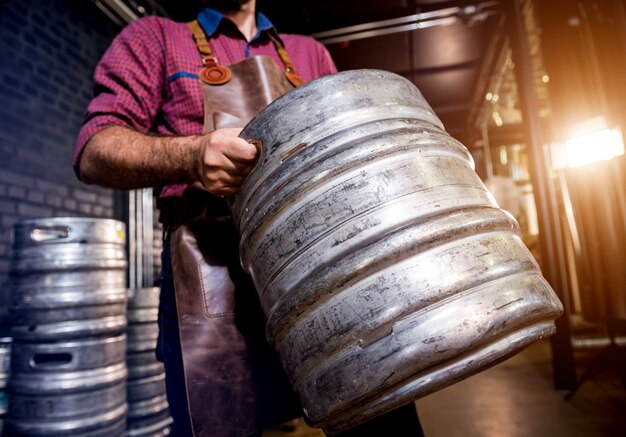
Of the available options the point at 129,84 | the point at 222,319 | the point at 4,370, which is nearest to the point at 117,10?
the point at 4,370

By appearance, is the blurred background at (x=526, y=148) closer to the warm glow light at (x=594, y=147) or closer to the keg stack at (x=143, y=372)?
the warm glow light at (x=594, y=147)

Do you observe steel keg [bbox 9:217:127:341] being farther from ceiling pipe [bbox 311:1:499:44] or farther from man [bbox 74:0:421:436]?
ceiling pipe [bbox 311:1:499:44]

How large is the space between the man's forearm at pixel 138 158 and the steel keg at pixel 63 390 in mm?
1900

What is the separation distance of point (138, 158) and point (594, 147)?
352cm

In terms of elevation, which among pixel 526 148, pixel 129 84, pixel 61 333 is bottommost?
pixel 61 333

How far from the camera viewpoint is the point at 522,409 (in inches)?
108

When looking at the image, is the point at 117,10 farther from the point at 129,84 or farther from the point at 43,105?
the point at 129,84

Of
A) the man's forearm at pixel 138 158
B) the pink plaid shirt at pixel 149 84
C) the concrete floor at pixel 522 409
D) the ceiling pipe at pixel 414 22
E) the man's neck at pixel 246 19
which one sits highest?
the ceiling pipe at pixel 414 22

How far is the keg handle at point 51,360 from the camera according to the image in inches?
93.7

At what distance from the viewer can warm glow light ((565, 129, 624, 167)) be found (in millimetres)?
3057

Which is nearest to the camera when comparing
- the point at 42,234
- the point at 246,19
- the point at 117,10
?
the point at 246,19

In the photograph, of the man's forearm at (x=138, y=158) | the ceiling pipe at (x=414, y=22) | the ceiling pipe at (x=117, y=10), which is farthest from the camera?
the ceiling pipe at (x=414, y=22)

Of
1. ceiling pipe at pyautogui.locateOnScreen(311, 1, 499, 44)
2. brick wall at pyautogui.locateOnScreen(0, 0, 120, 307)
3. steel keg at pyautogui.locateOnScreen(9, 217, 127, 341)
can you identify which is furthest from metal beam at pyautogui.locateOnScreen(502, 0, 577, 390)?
brick wall at pyautogui.locateOnScreen(0, 0, 120, 307)

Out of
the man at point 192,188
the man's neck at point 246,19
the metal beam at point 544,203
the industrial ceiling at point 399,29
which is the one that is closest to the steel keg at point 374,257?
the man at point 192,188
